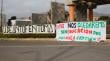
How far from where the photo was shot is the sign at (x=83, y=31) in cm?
3761

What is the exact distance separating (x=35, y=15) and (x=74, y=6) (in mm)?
48159

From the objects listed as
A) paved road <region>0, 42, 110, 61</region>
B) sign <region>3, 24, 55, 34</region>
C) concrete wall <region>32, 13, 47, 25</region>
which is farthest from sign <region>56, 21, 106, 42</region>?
concrete wall <region>32, 13, 47, 25</region>

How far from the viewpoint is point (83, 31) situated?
3894 centimetres

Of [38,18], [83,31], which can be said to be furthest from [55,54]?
[38,18]

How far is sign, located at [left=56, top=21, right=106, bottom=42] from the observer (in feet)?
123

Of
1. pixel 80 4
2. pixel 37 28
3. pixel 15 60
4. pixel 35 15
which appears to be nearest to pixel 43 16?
pixel 35 15

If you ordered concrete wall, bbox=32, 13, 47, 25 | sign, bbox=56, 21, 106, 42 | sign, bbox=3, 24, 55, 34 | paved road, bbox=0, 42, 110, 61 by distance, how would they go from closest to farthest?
paved road, bbox=0, 42, 110, 61, sign, bbox=56, 21, 106, 42, sign, bbox=3, 24, 55, 34, concrete wall, bbox=32, 13, 47, 25

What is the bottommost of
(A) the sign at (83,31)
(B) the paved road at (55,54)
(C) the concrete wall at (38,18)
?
(B) the paved road at (55,54)

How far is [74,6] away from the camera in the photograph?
60.4 m

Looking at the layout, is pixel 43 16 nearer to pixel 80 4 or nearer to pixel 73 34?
pixel 80 4

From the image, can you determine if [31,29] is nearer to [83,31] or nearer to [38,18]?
[83,31]

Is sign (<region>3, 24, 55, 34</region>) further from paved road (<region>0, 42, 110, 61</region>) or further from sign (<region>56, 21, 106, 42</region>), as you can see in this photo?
paved road (<region>0, 42, 110, 61</region>)

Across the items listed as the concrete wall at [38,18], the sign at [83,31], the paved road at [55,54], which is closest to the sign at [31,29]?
the sign at [83,31]

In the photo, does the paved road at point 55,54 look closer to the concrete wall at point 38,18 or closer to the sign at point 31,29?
the sign at point 31,29
